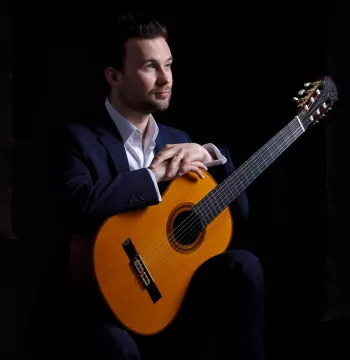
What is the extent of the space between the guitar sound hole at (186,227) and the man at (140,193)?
0.29 feet

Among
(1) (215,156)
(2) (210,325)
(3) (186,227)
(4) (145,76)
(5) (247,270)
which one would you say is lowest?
(2) (210,325)

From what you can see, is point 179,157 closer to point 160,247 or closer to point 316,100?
point 160,247

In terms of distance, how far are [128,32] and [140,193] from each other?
0.53m

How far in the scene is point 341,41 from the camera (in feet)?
7.91

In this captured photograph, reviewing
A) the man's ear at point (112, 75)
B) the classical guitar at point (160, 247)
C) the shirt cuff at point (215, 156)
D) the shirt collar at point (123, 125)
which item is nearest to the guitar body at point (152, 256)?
the classical guitar at point (160, 247)

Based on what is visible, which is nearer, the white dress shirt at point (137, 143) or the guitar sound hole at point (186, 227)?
the guitar sound hole at point (186, 227)

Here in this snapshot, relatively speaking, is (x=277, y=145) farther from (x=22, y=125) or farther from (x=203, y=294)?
(x=22, y=125)

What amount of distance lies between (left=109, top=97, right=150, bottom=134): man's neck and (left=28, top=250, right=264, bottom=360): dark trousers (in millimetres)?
481

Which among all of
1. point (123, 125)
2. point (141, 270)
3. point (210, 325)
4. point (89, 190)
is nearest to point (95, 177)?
point (89, 190)

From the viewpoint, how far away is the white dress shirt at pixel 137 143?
1944 millimetres

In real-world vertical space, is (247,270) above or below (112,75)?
below

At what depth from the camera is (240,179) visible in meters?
1.97

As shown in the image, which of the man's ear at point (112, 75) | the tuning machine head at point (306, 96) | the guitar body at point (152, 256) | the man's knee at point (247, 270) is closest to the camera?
the guitar body at point (152, 256)

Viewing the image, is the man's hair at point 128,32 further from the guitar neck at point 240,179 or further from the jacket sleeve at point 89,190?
the guitar neck at point 240,179
